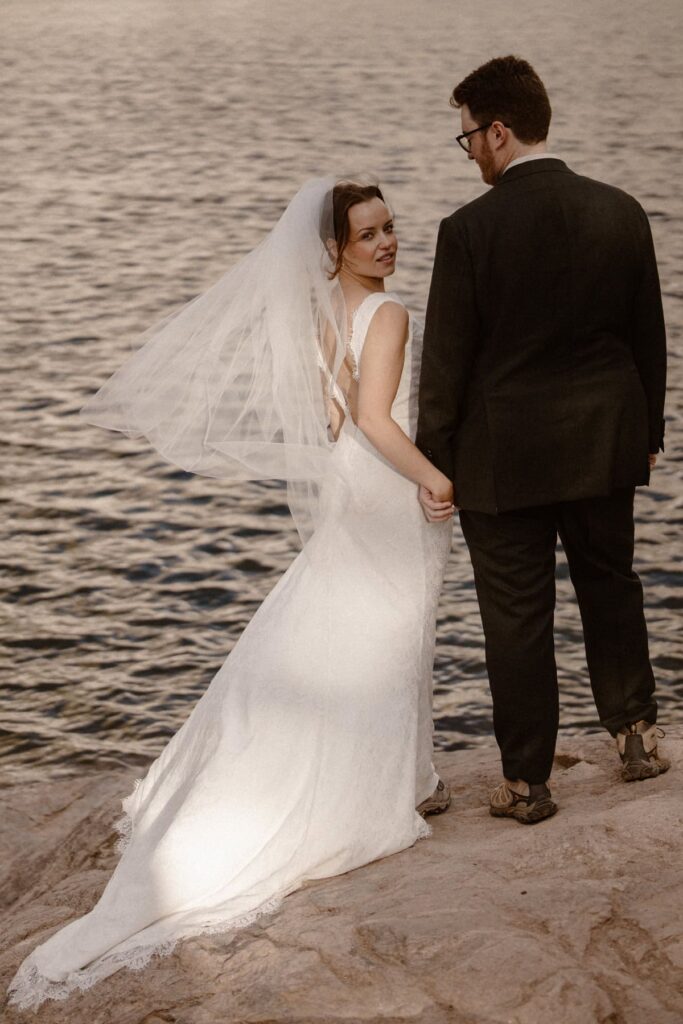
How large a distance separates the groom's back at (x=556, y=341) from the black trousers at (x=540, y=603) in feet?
0.31

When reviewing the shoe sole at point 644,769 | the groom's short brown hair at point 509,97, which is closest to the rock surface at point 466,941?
the shoe sole at point 644,769

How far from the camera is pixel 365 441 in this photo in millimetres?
3684

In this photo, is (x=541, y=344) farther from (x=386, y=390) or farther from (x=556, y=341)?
(x=386, y=390)

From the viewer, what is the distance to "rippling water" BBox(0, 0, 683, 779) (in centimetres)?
661

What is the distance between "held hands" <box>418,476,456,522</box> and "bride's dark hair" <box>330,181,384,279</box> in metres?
0.66

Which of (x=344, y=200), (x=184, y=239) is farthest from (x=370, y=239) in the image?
(x=184, y=239)

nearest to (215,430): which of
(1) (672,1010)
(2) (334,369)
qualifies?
(2) (334,369)

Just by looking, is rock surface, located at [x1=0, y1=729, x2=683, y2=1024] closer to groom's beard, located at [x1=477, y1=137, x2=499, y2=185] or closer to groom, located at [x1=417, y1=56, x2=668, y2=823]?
groom, located at [x1=417, y1=56, x2=668, y2=823]

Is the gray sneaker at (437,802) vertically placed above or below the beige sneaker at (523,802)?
below

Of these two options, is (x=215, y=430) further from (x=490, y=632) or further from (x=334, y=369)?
(x=490, y=632)

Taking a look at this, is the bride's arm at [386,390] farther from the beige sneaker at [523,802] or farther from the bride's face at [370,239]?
the beige sneaker at [523,802]

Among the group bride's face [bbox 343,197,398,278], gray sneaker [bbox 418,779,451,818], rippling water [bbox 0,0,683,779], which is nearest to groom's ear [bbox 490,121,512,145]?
bride's face [bbox 343,197,398,278]

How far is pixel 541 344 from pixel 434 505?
51cm

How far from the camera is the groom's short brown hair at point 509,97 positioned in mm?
3328
